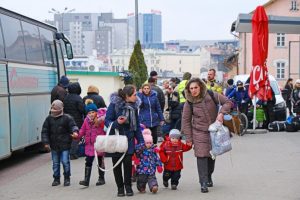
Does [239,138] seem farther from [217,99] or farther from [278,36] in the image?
[278,36]

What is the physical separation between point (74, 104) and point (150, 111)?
89.7 inches

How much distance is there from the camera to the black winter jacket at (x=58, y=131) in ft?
36.6

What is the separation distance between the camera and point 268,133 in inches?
826

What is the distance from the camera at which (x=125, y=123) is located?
9.77 metres

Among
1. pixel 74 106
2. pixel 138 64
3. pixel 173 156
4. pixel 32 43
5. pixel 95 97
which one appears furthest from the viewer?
pixel 138 64

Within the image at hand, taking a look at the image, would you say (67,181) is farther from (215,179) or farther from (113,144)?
(215,179)

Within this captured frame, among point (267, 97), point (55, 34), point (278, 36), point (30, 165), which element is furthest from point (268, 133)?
point (278, 36)

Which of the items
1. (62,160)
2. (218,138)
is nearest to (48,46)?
(62,160)

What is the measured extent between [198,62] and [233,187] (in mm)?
159947

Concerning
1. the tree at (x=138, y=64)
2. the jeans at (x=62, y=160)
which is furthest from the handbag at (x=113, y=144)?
the tree at (x=138, y=64)

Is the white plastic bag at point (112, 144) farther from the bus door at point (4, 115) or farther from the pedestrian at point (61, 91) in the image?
the pedestrian at point (61, 91)

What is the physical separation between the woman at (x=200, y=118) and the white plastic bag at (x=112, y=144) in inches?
38.4

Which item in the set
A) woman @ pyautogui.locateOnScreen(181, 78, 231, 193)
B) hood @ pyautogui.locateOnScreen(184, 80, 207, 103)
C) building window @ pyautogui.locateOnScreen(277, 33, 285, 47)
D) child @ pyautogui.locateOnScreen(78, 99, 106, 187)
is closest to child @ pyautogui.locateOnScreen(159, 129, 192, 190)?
woman @ pyautogui.locateOnScreen(181, 78, 231, 193)

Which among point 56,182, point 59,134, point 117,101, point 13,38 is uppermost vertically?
point 13,38
